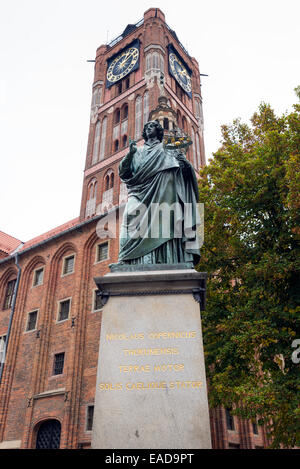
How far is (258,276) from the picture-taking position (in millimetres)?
10250

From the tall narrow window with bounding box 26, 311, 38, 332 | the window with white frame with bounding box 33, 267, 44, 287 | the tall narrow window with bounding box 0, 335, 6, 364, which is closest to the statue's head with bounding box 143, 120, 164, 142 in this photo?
the tall narrow window with bounding box 26, 311, 38, 332

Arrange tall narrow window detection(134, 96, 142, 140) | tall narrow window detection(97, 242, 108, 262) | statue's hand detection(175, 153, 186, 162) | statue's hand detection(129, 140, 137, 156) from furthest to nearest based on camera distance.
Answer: tall narrow window detection(134, 96, 142, 140), tall narrow window detection(97, 242, 108, 262), statue's hand detection(175, 153, 186, 162), statue's hand detection(129, 140, 137, 156)

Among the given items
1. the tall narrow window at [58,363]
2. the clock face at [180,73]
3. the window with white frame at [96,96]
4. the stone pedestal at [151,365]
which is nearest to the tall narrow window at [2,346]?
the tall narrow window at [58,363]

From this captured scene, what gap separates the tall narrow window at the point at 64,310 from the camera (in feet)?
72.2

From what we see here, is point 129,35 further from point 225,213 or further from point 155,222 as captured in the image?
point 155,222

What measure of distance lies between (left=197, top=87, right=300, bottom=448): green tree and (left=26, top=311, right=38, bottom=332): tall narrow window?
47.5 feet

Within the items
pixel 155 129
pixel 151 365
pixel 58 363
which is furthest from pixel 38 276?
pixel 151 365

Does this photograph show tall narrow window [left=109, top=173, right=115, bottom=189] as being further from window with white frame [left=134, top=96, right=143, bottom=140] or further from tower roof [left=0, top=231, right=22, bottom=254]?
tower roof [left=0, top=231, right=22, bottom=254]

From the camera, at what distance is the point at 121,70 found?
38.4 meters

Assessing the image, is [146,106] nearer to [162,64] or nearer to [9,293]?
[162,64]

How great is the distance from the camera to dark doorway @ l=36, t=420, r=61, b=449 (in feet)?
60.3

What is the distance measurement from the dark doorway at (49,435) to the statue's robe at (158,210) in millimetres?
16476

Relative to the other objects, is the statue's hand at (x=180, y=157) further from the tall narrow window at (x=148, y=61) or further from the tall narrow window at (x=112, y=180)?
the tall narrow window at (x=148, y=61)
